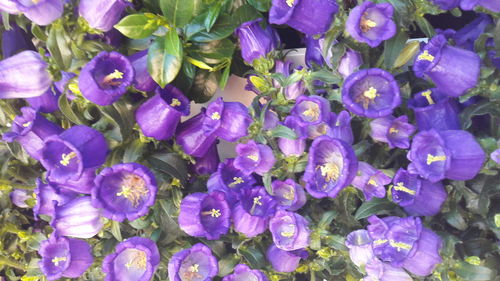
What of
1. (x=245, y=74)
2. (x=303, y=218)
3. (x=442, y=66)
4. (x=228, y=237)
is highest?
(x=442, y=66)

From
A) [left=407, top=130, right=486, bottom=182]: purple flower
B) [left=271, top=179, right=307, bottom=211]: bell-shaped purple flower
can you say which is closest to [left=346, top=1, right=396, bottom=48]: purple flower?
[left=407, top=130, right=486, bottom=182]: purple flower

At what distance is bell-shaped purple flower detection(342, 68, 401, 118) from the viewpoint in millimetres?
796

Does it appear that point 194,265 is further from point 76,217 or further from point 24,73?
point 24,73

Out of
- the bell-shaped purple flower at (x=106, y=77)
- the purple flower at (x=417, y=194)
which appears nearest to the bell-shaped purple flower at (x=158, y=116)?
the bell-shaped purple flower at (x=106, y=77)

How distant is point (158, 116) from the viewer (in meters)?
0.92

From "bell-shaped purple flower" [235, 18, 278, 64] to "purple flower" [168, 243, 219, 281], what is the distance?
1.27ft

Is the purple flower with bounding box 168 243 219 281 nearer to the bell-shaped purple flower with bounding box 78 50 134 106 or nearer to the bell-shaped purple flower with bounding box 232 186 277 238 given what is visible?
the bell-shaped purple flower with bounding box 232 186 277 238

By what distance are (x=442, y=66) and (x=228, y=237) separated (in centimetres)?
53

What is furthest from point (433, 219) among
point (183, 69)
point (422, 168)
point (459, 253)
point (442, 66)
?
point (183, 69)

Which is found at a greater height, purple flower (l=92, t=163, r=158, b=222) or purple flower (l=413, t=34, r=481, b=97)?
purple flower (l=413, t=34, r=481, b=97)

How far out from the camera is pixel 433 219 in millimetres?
921

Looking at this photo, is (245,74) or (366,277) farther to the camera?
(245,74)

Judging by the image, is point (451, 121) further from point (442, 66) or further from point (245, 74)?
point (245, 74)

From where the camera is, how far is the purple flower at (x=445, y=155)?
0.79 meters
